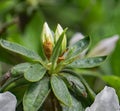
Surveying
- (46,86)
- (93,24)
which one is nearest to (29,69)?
(46,86)

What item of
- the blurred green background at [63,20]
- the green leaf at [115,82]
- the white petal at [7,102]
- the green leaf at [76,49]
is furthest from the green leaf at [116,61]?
the white petal at [7,102]

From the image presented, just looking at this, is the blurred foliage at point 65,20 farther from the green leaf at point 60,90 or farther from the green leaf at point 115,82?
the green leaf at point 60,90

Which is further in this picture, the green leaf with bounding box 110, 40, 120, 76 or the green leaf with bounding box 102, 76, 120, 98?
the green leaf with bounding box 110, 40, 120, 76

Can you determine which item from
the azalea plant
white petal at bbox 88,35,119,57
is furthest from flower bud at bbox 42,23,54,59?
white petal at bbox 88,35,119,57

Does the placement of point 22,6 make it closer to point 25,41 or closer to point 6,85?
point 25,41

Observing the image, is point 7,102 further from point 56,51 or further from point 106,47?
point 106,47

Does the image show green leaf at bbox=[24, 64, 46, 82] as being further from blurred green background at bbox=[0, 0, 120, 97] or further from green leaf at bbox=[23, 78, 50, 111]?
blurred green background at bbox=[0, 0, 120, 97]
